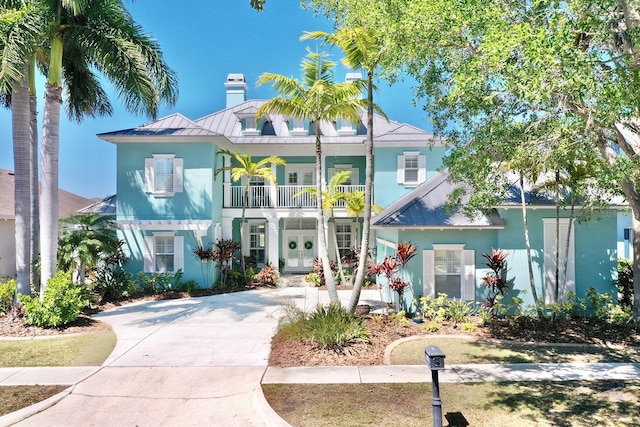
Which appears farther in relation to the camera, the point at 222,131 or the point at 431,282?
the point at 222,131

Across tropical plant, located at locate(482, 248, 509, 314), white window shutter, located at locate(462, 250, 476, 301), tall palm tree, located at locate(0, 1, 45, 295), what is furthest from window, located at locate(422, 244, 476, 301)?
tall palm tree, located at locate(0, 1, 45, 295)

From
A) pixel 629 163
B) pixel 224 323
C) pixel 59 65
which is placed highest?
pixel 59 65

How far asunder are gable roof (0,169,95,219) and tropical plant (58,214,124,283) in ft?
11.7

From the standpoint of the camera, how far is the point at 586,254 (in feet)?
35.2

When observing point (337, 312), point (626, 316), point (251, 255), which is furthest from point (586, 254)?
point (251, 255)

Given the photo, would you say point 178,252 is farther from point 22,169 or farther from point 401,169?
point 401,169

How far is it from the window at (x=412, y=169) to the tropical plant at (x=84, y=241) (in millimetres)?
12329

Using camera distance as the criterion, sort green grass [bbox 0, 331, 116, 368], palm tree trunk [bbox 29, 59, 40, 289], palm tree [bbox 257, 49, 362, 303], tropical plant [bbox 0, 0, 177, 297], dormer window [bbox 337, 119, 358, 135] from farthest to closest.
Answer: dormer window [bbox 337, 119, 358, 135] < palm tree trunk [bbox 29, 59, 40, 289] < tropical plant [bbox 0, 0, 177, 297] < palm tree [bbox 257, 49, 362, 303] < green grass [bbox 0, 331, 116, 368]

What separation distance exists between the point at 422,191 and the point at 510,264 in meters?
3.51

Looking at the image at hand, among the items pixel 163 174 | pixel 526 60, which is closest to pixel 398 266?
pixel 526 60

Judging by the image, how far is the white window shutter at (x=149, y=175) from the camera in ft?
50.3

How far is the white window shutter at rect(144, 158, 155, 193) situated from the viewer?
15344mm

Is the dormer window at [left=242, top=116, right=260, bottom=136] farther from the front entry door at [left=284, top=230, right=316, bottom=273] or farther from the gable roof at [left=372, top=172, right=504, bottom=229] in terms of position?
the gable roof at [left=372, top=172, right=504, bottom=229]

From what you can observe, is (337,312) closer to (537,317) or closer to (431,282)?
(431,282)
